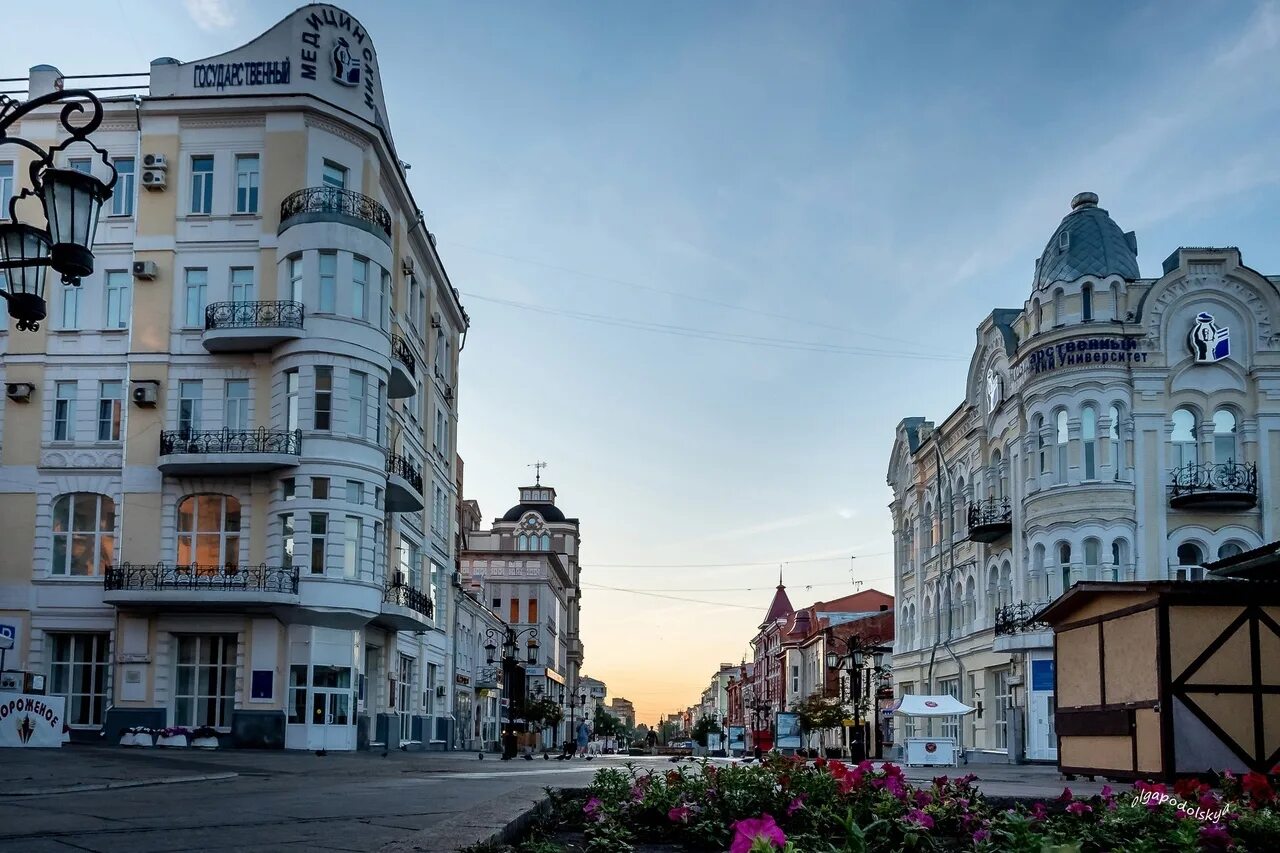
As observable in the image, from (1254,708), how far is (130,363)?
31516mm

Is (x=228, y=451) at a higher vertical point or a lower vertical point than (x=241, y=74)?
lower

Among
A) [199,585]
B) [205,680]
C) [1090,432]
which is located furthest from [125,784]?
[1090,432]

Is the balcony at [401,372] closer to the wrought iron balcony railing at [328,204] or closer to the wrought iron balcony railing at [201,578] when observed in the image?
the wrought iron balcony railing at [328,204]

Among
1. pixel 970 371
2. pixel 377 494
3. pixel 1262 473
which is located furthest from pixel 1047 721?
pixel 377 494

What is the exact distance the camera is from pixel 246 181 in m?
37.9

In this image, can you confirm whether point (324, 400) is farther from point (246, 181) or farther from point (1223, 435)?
point (1223, 435)

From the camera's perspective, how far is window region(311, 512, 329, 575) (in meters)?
35.7

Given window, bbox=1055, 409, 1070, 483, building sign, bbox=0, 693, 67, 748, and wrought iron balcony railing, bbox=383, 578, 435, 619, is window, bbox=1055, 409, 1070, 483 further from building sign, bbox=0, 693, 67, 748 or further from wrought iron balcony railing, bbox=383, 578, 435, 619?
building sign, bbox=0, 693, 67, 748

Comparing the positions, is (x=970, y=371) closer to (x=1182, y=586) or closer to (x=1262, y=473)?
(x=1262, y=473)

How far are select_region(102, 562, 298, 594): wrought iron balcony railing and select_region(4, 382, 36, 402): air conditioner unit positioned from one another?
5853 millimetres

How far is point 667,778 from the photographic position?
981 centimetres

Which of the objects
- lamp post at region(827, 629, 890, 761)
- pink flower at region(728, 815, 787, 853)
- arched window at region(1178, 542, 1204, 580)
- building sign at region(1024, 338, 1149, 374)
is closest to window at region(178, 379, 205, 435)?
lamp post at region(827, 629, 890, 761)

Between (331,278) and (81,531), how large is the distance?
10513 millimetres

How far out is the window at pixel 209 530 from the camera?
36688 millimetres
